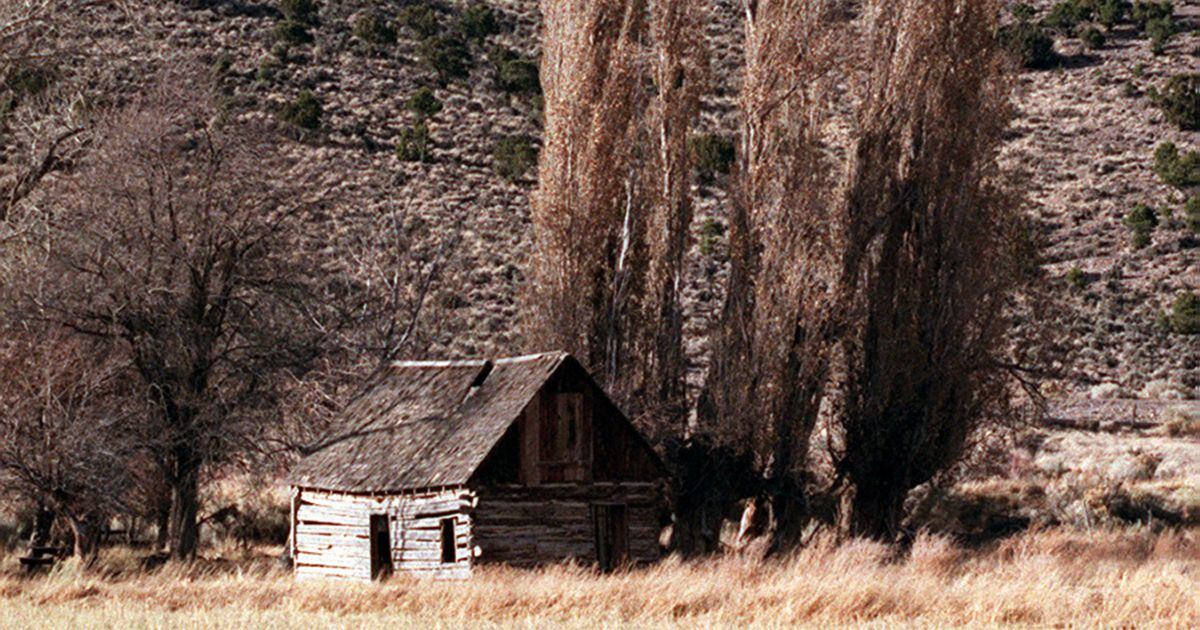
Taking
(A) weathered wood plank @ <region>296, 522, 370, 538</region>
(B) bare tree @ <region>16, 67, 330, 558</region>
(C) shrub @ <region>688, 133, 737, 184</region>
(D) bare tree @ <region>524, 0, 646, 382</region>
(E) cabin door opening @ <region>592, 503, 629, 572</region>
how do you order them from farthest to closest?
1. (C) shrub @ <region>688, 133, 737, 184</region>
2. (D) bare tree @ <region>524, 0, 646, 382</region>
3. (B) bare tree @ <region>16, 67, 330, 558</region>
4. (A) weathered wood plank @ <region>296, 522, 370, 538</region>
5. (E) cabin door opening @ <region>592, 503, 629, 572</region>

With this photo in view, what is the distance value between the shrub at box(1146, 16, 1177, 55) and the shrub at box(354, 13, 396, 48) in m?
29.3

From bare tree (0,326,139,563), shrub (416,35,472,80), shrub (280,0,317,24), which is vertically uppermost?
shrub (280,0,317,24)

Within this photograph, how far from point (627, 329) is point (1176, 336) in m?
27.1

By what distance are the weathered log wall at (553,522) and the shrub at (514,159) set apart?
1096 inches

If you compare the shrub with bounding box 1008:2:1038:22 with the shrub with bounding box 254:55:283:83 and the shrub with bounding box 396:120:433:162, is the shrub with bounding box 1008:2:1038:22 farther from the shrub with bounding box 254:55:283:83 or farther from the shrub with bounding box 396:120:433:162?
the shrub with bounding box 254:55:283:83

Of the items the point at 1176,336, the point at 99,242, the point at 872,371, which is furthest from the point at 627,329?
the point at 1176,336

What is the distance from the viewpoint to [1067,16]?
69.4 m

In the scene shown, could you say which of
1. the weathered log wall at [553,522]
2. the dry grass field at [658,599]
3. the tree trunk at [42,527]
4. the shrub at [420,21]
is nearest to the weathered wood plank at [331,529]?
the weathered log wall at [553,522]

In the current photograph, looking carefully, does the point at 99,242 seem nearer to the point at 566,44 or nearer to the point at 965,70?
the point at 566,44

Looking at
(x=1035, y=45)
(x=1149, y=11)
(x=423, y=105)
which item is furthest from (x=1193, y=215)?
(x=423, y=105)

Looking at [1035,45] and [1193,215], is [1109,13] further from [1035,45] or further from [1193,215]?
[1193,215]

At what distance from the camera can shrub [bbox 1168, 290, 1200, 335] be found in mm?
49062

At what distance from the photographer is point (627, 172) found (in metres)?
28.1

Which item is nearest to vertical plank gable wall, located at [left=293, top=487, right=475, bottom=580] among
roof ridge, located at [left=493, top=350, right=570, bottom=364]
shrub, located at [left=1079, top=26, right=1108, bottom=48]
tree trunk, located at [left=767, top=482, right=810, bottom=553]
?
roof ridge, located at [left=493, top=350, right=570, bottom=364]
